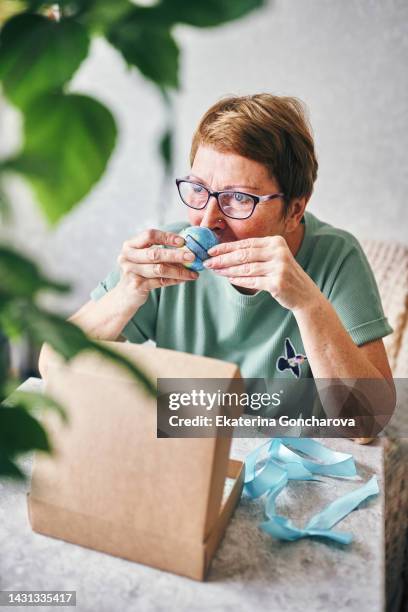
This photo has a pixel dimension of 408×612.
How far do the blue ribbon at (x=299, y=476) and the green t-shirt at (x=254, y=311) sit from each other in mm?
413

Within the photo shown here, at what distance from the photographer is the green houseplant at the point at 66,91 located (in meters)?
0.28

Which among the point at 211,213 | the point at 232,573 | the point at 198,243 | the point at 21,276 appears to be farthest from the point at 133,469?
the point at 211,213

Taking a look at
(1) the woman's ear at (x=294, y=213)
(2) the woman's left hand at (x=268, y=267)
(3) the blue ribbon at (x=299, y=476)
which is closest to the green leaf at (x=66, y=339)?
(3) the blue ribbon at (x=299, y=476)

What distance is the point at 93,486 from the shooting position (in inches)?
27.0

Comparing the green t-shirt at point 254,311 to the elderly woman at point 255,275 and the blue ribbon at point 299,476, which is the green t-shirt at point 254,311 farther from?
the blue ribbon at point 299,476

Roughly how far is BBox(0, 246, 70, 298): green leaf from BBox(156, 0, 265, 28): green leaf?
0.14 metres

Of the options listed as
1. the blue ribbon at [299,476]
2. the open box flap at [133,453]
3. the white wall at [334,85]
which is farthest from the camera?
the white wall at [334,85]

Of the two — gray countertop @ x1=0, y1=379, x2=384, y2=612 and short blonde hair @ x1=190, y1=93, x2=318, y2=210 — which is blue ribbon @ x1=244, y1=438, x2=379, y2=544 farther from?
short blonde hair @ x1=190, y1=93, x2=318, y2=210

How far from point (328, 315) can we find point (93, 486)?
629mm

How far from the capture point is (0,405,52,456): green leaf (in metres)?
0.30

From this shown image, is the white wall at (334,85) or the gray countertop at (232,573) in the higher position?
the white wall at (334,85)

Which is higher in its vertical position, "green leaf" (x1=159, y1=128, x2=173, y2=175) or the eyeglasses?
"green leaf" (x1=159, y1=128, x2=173, y2=175)

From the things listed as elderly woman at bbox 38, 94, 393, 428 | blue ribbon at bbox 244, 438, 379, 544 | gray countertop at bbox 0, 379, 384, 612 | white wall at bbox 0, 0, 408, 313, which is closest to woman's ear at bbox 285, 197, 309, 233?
elderly woman at bbox 38, 94, 393, 428

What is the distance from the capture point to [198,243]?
113 cm
